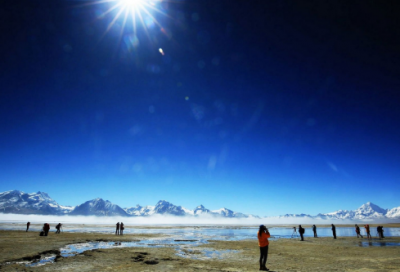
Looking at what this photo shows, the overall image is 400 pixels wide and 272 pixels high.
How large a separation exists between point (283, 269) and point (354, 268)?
447cm

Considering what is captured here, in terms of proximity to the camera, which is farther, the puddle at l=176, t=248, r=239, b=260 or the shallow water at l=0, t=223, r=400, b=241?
the shallow water at l=0, t=223, r=400, b=241

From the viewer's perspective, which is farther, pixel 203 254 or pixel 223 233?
pixel 223 233

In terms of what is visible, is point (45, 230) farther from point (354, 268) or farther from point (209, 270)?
point (354, 268)

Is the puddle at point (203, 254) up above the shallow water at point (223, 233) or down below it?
above

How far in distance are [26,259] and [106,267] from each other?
293 inches

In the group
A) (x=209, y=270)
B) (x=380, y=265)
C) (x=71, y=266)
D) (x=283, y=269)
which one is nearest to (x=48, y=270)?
(x=71, y=266)

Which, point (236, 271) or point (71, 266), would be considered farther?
point (71, 266)

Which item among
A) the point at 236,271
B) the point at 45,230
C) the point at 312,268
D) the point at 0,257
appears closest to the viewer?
the point at 236,271

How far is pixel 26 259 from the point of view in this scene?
1677 centimetres

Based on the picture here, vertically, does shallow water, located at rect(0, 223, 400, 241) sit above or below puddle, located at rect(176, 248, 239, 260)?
below

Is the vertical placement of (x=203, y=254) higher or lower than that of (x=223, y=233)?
higher

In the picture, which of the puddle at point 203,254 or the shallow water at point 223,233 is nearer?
the puddle at point 203,254

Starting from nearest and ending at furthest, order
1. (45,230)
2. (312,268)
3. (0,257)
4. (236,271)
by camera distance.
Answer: (236,271) < (312,268) < (0,257) < (45,230)

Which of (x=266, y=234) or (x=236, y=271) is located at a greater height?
(x=266, y=234)
